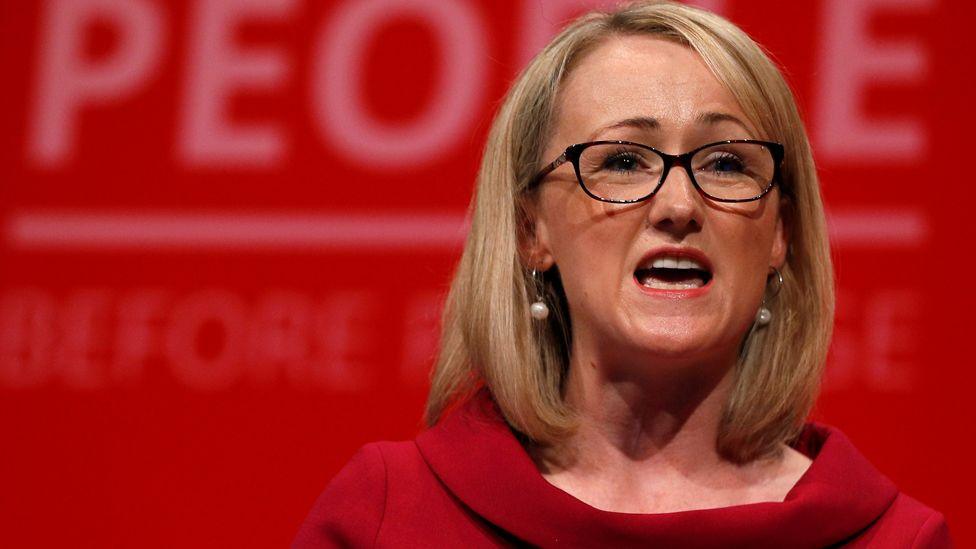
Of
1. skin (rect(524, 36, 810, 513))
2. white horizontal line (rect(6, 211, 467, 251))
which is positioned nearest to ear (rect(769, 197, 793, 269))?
skin (rect(524, 36, 810, 513))

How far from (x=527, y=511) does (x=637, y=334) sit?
0.28 meters

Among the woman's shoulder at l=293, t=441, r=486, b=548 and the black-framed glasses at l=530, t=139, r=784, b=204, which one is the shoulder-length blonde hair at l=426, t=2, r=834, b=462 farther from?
the woman's shoulder at l=293, t=441, r=486, b=548

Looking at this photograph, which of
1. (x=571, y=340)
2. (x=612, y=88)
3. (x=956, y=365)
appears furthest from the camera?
→ (x=956, y=365)

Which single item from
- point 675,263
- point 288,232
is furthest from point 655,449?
point 288,232

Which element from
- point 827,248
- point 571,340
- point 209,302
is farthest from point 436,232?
point 827,248

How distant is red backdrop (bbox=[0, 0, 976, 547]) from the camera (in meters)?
2.35

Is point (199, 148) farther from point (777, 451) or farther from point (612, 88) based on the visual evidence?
point (777, 451)

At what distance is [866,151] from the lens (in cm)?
238

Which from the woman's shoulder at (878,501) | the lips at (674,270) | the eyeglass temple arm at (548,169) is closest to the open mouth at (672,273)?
the lips at (674,270)

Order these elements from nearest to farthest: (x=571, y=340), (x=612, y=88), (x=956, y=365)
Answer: (x=612, y=88) < (x=571, y=340) < (x=956, y=365)

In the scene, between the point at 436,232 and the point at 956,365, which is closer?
the point at 956,365

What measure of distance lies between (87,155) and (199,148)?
254 millimetres

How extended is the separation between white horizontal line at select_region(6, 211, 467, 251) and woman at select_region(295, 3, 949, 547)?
66 cm

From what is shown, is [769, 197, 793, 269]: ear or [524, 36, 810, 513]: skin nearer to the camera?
[524, 36, 810, 513]: skin
